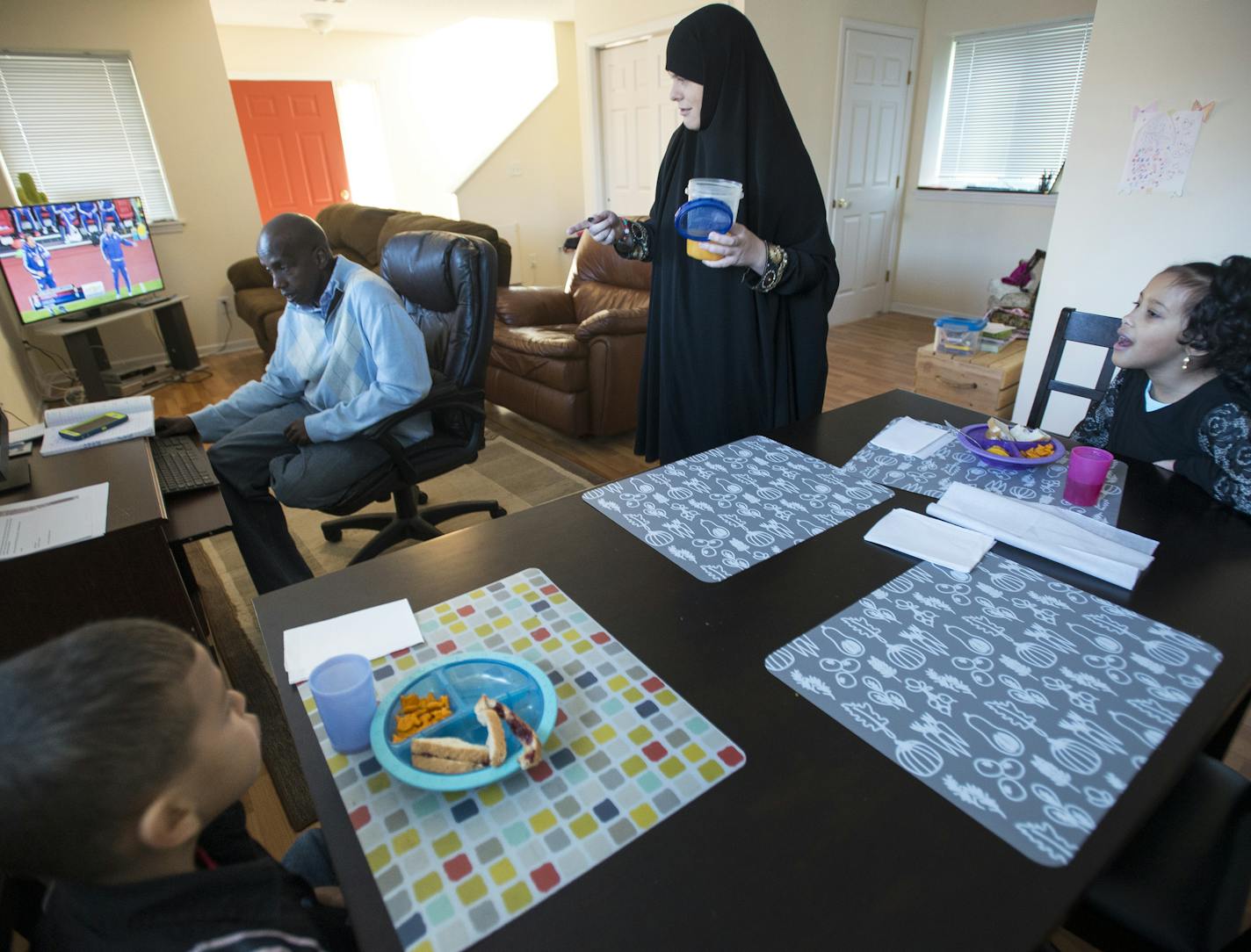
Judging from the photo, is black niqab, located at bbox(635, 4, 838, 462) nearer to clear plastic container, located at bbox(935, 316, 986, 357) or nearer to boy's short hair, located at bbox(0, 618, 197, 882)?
boy's short hair, located at bbox(0, 618, 197, 882)

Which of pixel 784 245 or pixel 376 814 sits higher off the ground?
pixel 784 245

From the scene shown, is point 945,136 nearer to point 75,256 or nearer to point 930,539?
point 930,539

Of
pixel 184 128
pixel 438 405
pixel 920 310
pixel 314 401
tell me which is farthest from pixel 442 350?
pixel 920 310

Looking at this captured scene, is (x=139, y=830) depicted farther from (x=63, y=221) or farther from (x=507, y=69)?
(x=507, y=69)

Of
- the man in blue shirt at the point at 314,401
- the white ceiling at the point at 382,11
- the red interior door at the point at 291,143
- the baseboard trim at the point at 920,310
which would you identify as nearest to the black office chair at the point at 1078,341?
the man in blue shirt at the point at 314,401

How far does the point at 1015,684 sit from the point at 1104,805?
156mm

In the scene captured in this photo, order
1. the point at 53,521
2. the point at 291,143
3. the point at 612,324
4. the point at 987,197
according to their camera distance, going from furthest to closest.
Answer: the point at 291,143
the point at 987,197
the point at 612,324
the point at 53,521

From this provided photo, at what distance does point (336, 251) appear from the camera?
16.5ft

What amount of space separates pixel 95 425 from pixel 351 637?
1312mm

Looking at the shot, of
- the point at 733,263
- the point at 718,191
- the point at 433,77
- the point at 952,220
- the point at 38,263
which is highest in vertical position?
the point at 433,77

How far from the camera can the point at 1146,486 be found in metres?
1.22

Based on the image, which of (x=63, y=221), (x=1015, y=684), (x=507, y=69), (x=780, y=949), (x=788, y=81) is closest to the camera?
(x=780, y=949)

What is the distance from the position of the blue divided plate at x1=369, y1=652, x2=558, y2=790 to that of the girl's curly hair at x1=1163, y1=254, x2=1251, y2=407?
4.54ft

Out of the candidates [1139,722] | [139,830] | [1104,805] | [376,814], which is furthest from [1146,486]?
[139,830]
